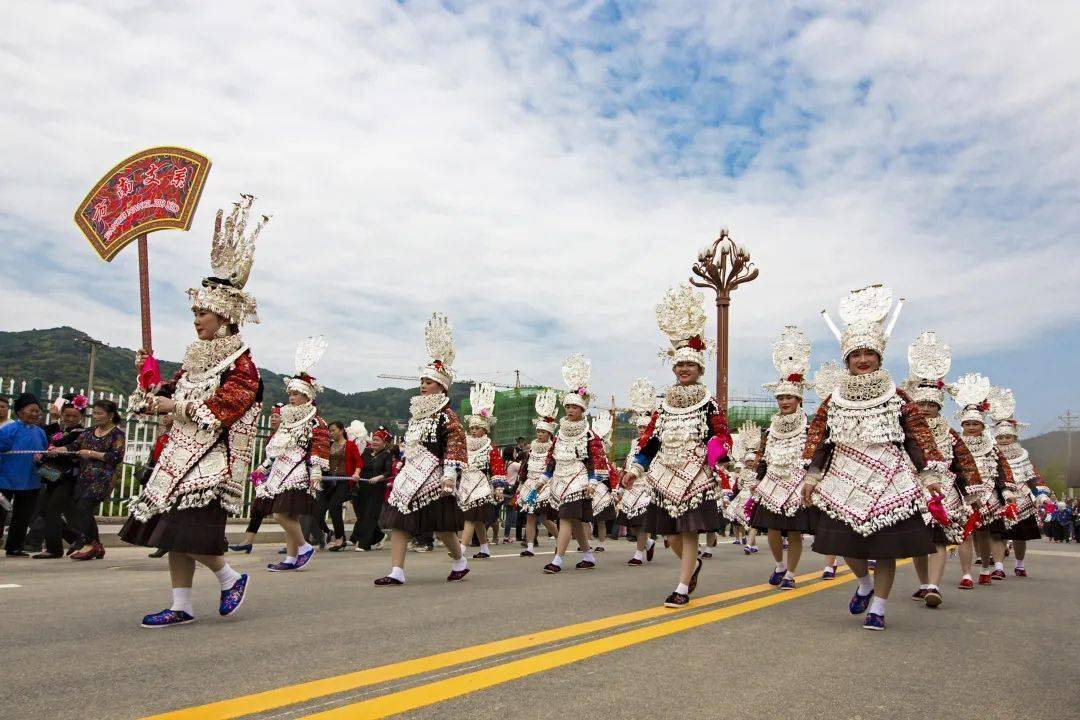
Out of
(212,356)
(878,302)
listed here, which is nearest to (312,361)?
(212,356)

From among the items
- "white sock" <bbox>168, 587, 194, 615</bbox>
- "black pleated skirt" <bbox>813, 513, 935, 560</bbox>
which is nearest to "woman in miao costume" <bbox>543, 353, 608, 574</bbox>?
"black pleated skirt" <bbox>813, 513, 935, 560</bbox>

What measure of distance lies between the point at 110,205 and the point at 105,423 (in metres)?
4.37

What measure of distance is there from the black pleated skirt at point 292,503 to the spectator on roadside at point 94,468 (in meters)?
2.05

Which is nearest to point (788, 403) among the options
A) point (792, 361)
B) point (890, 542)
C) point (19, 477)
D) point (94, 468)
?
point (792, 361)

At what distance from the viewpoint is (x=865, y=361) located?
6.69 metres

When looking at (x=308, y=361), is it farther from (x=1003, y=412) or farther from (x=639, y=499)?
(x=1003, y=412)

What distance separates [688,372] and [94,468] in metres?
7.06

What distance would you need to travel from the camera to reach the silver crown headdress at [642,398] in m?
14.5

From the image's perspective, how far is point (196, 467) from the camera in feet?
17.9

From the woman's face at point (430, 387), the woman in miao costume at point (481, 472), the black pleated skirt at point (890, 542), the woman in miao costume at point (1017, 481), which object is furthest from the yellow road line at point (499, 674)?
the woman in miao costume at point (1017, 481)

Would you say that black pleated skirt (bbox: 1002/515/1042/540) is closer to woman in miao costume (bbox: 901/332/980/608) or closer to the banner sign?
woman in miao costume (bbox: 901/332/980/608)

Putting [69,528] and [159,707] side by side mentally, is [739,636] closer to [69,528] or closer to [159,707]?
[159,707]

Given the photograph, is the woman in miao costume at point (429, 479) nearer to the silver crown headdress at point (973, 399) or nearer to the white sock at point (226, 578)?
the white sock at point (226, 578)

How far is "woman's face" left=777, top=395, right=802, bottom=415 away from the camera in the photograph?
397 inches
